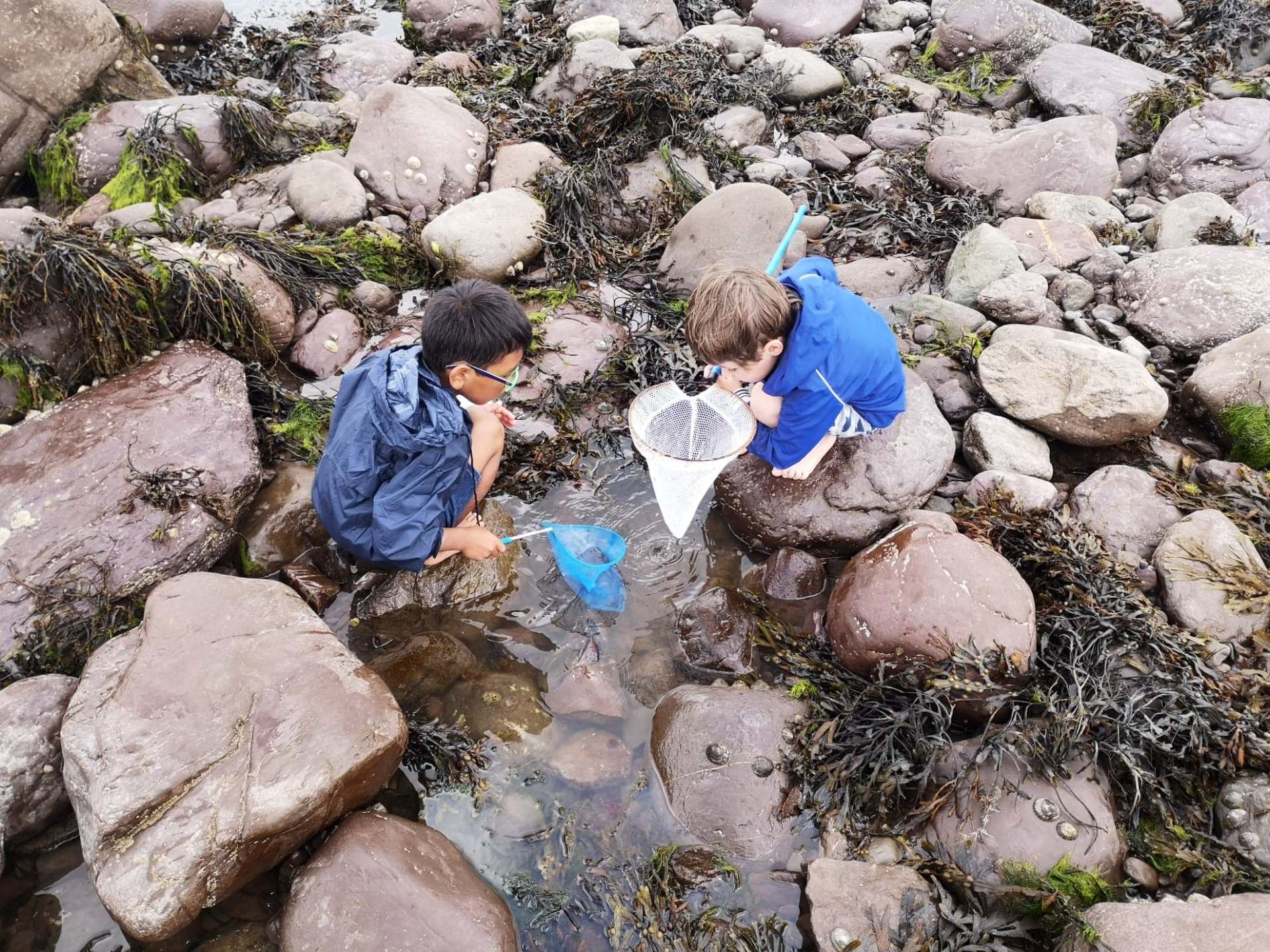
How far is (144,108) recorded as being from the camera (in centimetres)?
663

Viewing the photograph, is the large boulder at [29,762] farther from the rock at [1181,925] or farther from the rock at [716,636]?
the rock at [1181,925]

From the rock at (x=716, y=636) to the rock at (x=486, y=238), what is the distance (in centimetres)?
307

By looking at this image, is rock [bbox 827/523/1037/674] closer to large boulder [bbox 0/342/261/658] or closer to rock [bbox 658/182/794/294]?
rock [bbox 658/182/794/294]

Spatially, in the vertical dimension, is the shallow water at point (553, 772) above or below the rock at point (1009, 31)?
below

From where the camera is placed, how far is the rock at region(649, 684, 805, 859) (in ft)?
11.1

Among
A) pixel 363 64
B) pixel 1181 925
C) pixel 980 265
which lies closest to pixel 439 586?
pixel 1181 925

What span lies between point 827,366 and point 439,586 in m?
2.35

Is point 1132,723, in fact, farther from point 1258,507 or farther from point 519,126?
point 519,126

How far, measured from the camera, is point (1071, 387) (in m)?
4.41

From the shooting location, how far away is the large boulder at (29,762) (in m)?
3.13

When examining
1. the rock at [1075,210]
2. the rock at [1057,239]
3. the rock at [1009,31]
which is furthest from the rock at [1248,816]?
the rock at [1009,31]

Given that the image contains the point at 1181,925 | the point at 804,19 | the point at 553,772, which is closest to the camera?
the point at 1181,925

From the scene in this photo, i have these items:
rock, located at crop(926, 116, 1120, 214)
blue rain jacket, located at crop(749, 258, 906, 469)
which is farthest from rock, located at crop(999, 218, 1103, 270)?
blue rain jacket, located at crop(749, 258, 906, 469)

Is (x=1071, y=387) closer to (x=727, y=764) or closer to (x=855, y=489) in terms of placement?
(x=855, y=489)
